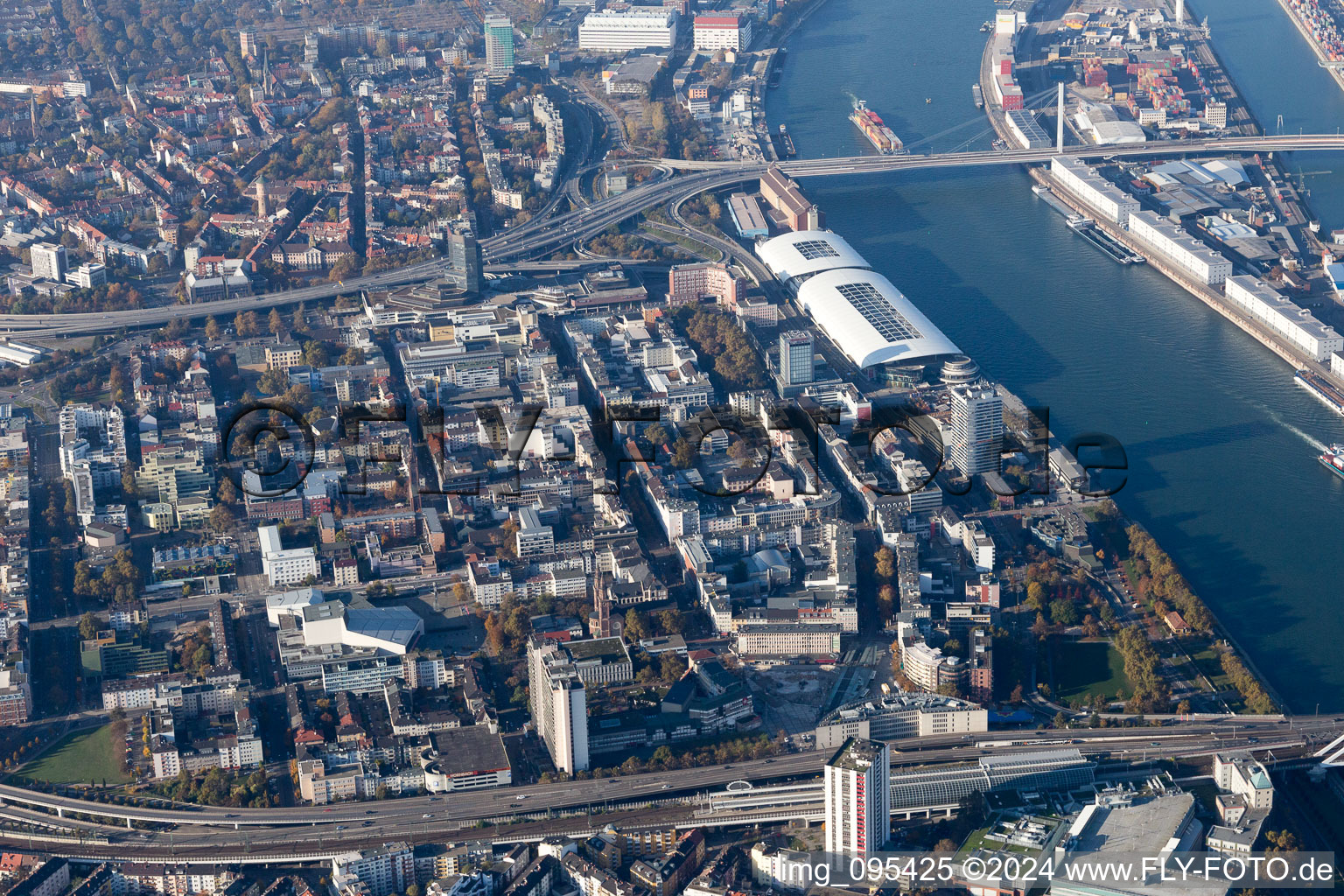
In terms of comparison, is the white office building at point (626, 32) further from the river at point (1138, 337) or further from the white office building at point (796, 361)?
the white office building at point (796, 361)

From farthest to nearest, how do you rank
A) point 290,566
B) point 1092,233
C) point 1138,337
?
point 1092,233, point 1138,337, point 290,566

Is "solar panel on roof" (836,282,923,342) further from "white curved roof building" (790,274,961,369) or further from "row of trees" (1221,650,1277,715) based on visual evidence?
"row of trees" (1221,650,1277,715)

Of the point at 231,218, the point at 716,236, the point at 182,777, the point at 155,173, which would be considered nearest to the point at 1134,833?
the point at 182,777

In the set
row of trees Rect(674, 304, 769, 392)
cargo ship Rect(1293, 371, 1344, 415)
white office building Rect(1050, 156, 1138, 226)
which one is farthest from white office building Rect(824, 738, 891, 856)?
white office building Rect(1050, 156, 1138, 226)

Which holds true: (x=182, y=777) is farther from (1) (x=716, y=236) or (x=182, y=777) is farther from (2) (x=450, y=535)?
(1) (x=716, y=236)

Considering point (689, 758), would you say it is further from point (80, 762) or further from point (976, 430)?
point (976, 430)

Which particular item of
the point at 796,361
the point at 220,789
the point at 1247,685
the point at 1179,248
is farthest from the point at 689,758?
the point at 1179,248
